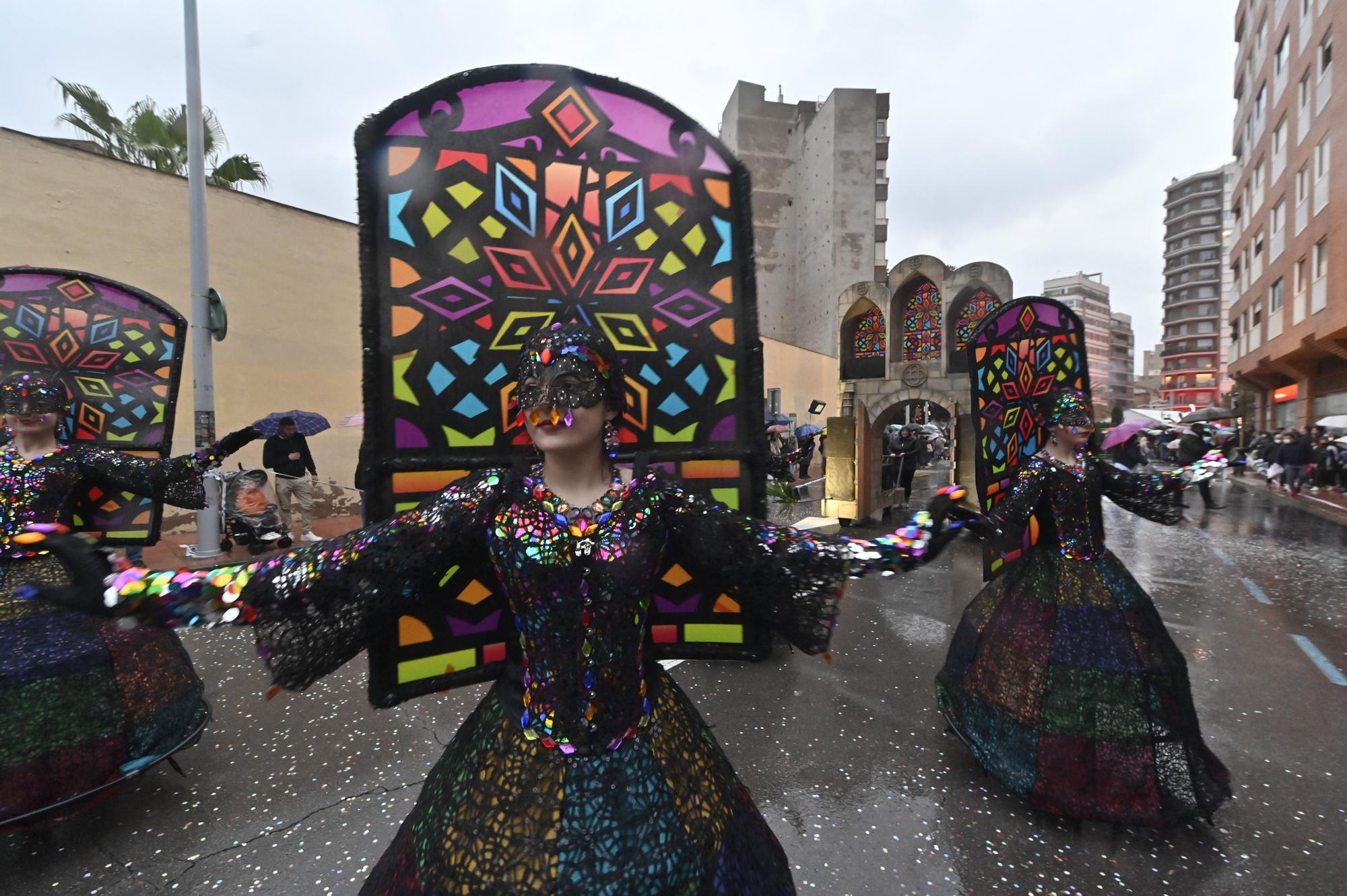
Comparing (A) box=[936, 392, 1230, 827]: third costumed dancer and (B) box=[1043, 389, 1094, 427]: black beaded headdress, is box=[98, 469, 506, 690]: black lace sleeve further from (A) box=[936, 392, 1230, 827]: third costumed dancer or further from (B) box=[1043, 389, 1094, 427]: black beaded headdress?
(B) box=[1043, 389, 1094, 427]: black beaded headdress

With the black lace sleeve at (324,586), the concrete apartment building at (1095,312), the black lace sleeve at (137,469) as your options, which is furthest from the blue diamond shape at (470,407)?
the concrete apartment building at (1095,312)

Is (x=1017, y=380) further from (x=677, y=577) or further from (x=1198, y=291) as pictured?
(x=1198, y=291)

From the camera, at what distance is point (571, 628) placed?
4.38 ft

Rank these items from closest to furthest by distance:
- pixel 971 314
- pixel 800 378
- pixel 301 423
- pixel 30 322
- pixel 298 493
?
pixel 30 322, pixel 301 423, pixel 298 493, pixel 971 314, pixel 800 378

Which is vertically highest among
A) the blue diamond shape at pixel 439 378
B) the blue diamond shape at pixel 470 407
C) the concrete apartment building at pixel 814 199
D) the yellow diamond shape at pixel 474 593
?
the concrete apartment building at pixel 814 199

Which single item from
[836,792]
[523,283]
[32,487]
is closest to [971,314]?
[836,792]

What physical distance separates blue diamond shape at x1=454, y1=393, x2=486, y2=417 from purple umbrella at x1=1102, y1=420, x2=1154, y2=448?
1108 cm

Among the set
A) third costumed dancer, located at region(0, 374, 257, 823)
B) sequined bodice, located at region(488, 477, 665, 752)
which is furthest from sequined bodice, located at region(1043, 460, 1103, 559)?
third costumed dancer, located at region(0, 374, 257, 823)

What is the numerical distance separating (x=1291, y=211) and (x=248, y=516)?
26.5 meters

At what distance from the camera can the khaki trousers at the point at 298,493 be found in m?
7.89

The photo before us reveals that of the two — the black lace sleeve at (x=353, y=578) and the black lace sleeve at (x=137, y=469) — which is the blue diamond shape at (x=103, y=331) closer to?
the black lace sleeve at (x=137, y=469)

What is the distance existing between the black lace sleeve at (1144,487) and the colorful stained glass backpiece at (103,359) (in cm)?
467

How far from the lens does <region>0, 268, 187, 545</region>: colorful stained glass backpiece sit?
2848 mm

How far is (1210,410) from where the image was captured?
7574mm
